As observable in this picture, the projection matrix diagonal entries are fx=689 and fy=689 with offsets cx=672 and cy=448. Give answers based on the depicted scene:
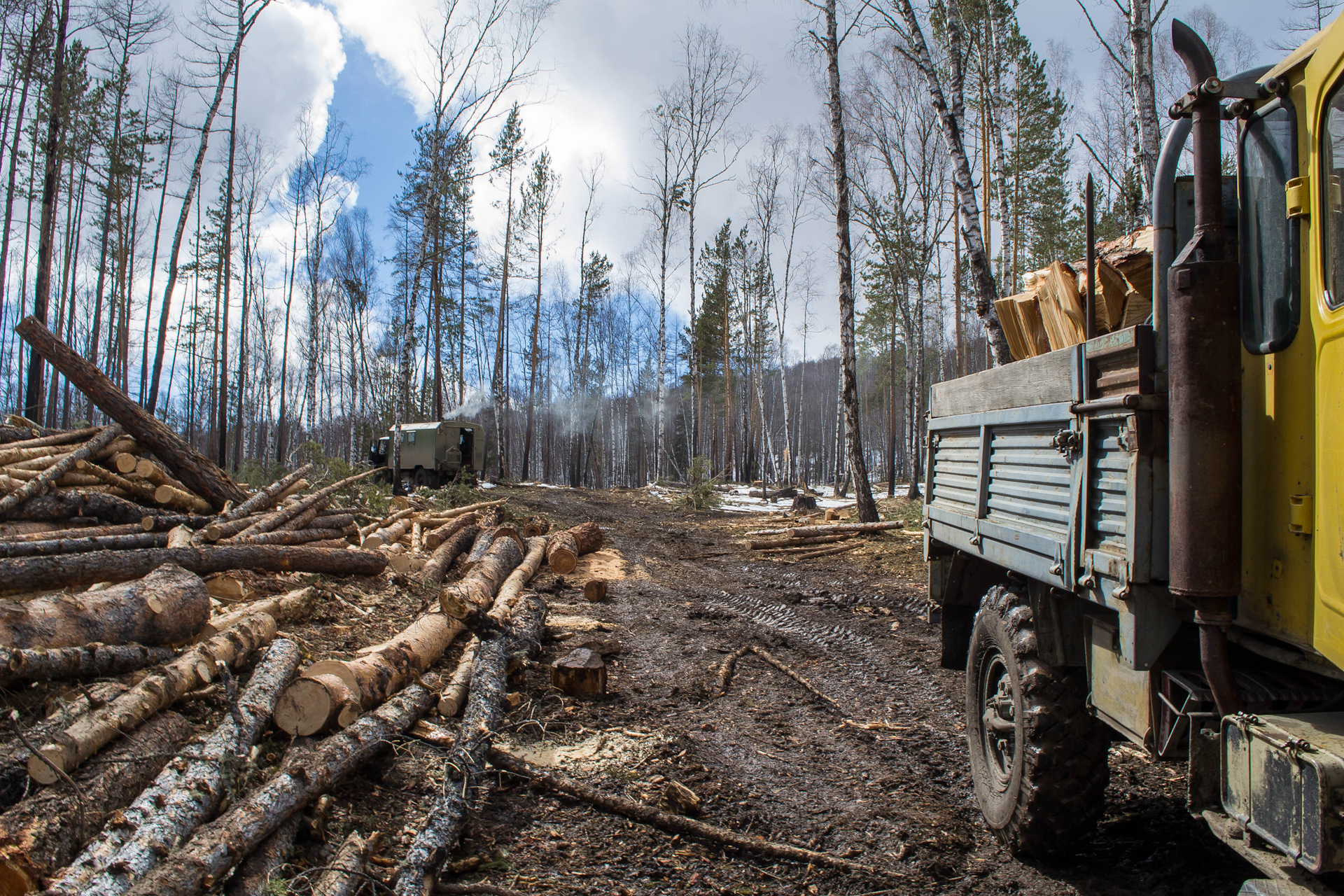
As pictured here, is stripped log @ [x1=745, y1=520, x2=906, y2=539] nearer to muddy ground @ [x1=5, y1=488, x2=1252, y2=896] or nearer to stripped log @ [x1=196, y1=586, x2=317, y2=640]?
muddy ground @ [x1=5, y1=488, x2=1252, y2=896]

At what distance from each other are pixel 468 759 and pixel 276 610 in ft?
9.23

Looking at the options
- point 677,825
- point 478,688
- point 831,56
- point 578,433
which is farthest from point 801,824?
point 578,433

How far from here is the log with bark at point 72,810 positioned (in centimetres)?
234

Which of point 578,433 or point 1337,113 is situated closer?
point 1337,113

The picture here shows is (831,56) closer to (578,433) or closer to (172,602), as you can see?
(172,602)

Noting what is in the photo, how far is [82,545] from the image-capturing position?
5.96m

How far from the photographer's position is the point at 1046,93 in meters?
21.0

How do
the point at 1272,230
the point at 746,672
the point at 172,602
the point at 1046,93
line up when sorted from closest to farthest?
the point at 1272,230 → the point at 172,602 → the point at 746,672 → the point at 1046,93

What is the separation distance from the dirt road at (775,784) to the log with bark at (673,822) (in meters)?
0.05

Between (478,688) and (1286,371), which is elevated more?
(1286,371)

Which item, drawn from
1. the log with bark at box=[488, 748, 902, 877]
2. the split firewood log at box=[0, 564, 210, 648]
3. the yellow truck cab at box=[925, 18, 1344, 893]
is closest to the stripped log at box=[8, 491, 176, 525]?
the split firewood log at box=[0, 564, 210, 648]

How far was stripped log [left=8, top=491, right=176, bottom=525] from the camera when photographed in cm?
726

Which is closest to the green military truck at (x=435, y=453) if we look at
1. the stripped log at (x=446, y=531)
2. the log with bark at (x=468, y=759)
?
the stripped log at (x=446, y=531)

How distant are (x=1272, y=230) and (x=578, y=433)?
38.6 meters
